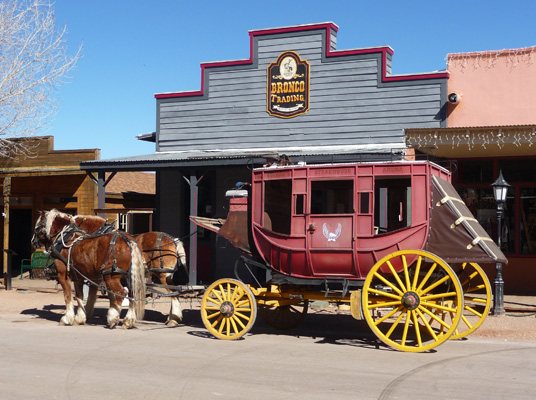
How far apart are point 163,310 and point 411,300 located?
677 cm

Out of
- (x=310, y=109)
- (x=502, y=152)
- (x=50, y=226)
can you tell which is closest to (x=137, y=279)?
(x=50, y=226)

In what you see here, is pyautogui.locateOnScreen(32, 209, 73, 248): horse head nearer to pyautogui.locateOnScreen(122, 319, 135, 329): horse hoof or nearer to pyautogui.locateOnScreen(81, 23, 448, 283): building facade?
pyautogui.locateOnScreen(122, 319, 135, 329): horse hoof

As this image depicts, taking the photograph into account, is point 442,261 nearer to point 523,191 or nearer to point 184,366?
point 184,366

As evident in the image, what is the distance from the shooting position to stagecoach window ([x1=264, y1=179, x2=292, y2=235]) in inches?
432

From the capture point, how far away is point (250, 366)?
8609 mm

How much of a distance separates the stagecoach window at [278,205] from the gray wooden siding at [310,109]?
693 centimetres

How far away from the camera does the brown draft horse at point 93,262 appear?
38.0ft

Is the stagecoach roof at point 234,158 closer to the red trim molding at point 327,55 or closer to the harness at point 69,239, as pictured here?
the red trim molding at point 327,55

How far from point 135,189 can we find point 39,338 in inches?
627

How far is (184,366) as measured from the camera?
861cm

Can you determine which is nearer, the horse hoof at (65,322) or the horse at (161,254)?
the horse hoof at (65,322)

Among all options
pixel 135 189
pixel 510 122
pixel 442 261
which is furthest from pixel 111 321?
pixel 135 189

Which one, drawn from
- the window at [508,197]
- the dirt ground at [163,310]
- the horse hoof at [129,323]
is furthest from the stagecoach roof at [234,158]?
the horse hoof at [129,323]

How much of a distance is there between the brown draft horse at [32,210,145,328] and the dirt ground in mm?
1677
